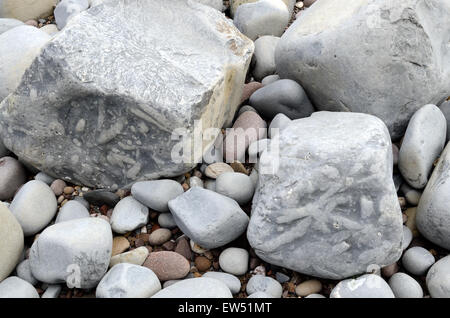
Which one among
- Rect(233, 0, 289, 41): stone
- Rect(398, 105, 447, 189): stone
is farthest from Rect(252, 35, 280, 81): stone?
Rect(398, 105, 447, 189): stone

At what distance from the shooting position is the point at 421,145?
6.23 ft

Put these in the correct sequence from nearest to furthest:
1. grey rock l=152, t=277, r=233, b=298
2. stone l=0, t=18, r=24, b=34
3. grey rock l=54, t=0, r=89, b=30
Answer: grey rock l=152, t=277, r=233, b=298
stone l=0, t=18, r=24, b=34
grey rock l=54, t=0, r=89, b=30

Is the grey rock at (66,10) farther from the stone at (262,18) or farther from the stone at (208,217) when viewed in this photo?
the stone at (208,217)

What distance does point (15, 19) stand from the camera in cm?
279

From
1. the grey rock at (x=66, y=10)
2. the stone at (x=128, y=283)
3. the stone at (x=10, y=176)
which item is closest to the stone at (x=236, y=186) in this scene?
the stone at (x=128, y=283)

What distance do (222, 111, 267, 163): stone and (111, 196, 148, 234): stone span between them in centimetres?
42

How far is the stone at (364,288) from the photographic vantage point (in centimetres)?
157

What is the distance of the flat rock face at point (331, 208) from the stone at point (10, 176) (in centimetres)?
99

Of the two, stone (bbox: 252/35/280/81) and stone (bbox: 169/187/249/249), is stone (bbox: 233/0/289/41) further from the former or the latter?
stone (bbox: 169/187/249/249)

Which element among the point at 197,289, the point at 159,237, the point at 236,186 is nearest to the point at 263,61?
the point at 236,186

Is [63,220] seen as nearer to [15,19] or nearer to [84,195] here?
[84,195]

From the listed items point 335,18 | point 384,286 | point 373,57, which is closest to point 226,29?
point 335,18

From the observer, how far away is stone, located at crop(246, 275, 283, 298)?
168 centimetres

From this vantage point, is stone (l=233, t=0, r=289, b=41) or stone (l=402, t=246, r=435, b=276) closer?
stone (l=402, t=246, r=435, b=276)
